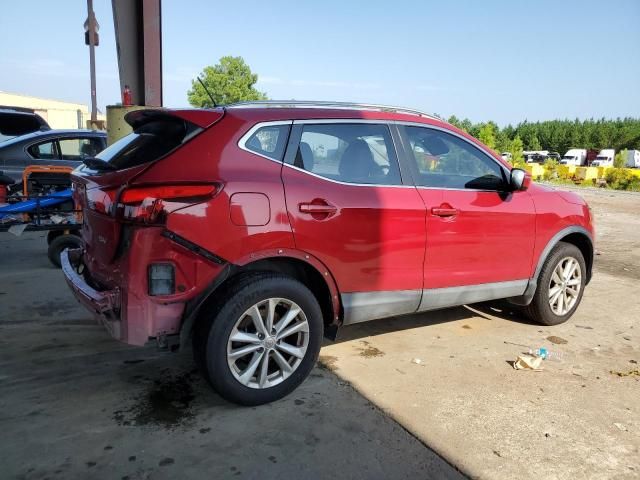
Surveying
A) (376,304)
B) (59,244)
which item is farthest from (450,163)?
(59,244)

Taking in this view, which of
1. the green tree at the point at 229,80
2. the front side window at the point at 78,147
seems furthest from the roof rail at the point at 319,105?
the green tree at the point at 229,80

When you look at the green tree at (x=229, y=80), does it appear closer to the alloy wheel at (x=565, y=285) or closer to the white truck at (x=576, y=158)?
the white truck at (x=576, y=158)

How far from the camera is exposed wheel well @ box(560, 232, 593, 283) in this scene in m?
4.95

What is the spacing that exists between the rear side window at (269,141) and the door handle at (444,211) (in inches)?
48.2

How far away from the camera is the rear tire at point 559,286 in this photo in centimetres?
469

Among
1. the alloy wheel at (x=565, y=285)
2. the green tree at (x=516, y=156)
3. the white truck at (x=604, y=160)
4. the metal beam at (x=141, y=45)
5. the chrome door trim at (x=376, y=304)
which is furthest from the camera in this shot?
the white truck at (x=604, y=160)

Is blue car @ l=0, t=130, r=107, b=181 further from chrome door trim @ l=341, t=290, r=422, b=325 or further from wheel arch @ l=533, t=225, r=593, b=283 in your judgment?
wheel arch @ l=533, t=225, r=593, b=283

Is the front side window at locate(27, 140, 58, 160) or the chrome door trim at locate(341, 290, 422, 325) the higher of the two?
the front side window at locate(27, 140, 58, 160)

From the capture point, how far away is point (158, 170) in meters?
2.89

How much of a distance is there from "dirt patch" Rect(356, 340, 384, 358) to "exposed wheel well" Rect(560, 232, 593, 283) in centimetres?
214

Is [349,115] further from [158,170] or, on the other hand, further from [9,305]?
[9,305]

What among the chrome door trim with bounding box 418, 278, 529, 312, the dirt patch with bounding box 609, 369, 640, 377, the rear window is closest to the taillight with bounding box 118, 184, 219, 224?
the rear window

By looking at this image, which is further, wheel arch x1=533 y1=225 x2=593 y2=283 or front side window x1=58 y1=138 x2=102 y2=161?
front side window x1=58 y1=138 x2=102 y2=161

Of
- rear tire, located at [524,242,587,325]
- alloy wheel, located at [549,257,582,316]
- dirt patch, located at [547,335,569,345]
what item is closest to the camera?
dirt patch, located at [547,335,569,345]
